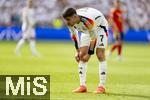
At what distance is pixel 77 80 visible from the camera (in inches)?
711

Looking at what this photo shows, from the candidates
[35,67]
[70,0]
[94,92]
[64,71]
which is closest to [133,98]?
[94,92]

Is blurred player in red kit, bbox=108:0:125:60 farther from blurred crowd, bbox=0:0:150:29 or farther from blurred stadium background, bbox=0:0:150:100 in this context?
blurred crowd, bbox=0:0:150:29

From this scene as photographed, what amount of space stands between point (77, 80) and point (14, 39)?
2630 centimetres

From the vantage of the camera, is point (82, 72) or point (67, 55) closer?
point (82, 72)

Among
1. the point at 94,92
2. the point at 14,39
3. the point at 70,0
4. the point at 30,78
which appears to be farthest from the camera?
the point at 70,0

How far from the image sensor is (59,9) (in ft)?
154

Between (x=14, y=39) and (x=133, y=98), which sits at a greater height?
(x=14, y=39)

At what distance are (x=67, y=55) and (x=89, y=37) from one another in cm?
1577

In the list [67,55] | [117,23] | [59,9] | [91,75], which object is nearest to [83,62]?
[91,75]

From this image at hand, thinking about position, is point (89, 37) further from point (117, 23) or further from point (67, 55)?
A: point (67, 55)

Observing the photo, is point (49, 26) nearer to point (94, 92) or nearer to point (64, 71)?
point (64, 71)

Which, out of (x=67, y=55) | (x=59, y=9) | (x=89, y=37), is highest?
(x=59, y=9)

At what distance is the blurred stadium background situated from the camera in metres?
16.1

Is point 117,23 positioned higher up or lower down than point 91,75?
higher up
